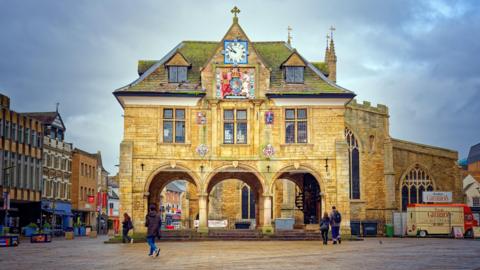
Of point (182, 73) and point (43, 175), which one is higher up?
point (182, 73)

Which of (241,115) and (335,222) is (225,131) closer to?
(241,115)

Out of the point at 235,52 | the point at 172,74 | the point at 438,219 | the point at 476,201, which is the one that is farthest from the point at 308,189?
the point at 476,201

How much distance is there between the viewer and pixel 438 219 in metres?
49.2

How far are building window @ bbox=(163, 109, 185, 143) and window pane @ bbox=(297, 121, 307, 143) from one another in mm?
7005

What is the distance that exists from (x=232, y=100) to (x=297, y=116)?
4.06m

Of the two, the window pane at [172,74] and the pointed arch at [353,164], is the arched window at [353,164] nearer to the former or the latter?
the pointed arch at [353,164]

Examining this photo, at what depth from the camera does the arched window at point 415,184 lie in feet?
192

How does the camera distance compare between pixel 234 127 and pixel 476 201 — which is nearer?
pixel 234 127

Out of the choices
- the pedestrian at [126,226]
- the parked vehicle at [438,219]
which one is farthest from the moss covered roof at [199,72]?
the parked vehicle at [438,219]

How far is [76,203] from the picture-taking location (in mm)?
72938

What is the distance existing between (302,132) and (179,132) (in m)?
7.43

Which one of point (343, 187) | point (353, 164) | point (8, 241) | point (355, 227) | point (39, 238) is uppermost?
point (353, 164)

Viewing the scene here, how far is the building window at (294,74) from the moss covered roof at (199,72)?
0.34m

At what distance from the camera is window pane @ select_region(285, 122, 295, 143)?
4081 cm
